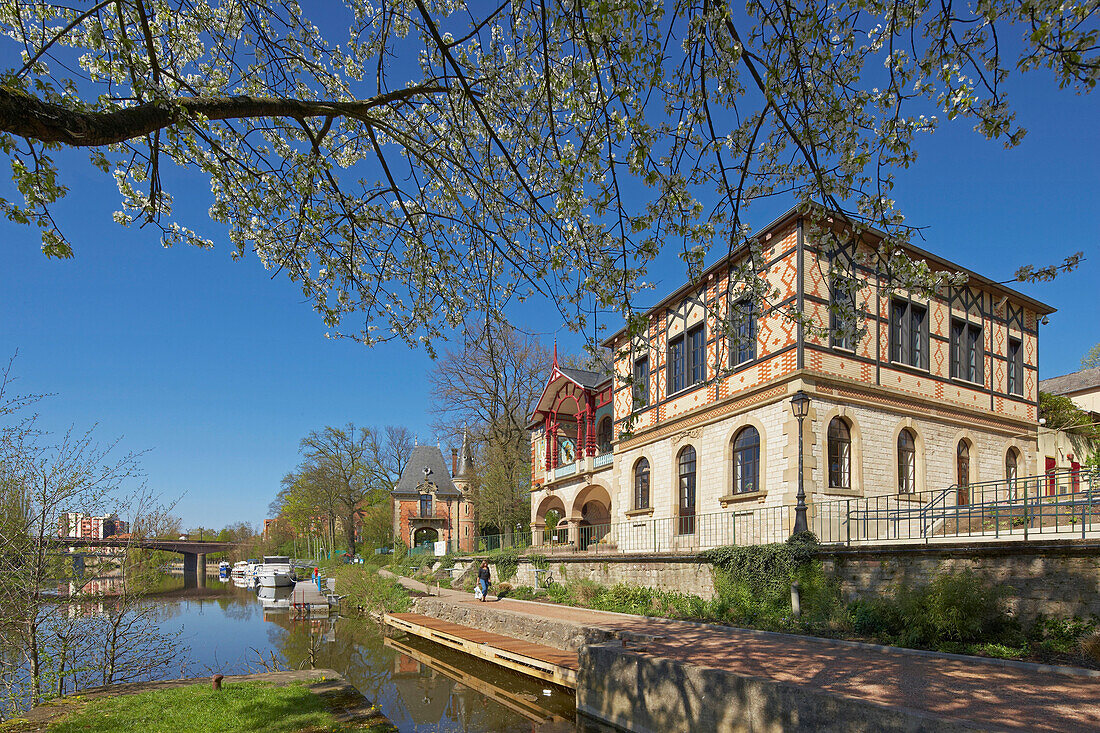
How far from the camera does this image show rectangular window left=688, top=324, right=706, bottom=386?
17453 mm

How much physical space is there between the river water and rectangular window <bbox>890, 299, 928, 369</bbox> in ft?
35.8

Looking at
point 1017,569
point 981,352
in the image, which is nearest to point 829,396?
point 1017,569

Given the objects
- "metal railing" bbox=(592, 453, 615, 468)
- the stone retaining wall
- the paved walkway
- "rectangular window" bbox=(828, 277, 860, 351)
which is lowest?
the paved walkway

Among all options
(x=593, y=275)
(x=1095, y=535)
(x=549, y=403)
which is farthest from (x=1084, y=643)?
(x=549, y=403)

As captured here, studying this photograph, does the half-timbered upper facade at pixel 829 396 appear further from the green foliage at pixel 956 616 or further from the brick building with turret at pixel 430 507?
the brick building with turret at pixel 430 507

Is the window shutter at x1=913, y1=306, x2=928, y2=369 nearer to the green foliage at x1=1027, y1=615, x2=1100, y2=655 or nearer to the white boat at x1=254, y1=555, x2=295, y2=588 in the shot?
the green foliage at x1=1027, y1=615, x2=1100, y2=655

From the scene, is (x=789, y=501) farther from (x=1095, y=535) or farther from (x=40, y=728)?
(x=40, y=728)

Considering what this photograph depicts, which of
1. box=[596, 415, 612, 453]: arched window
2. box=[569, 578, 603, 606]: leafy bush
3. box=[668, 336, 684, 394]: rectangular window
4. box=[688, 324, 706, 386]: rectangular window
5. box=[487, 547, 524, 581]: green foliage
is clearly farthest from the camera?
box=[596, 415, 612, 453]: arched window

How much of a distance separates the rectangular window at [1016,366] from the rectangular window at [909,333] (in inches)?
151

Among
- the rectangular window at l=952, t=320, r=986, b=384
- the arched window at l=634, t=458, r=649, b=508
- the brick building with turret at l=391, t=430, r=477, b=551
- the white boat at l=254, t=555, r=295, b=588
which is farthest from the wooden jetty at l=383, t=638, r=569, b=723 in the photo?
the brick building with turret at l=391, t=430, r=477, b=551

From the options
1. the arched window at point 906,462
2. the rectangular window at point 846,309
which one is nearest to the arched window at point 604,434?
the arched window at point 906,462

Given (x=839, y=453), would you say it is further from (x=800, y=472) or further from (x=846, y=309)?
(x=846, y=309)

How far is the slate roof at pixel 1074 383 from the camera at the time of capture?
2378 centimetres

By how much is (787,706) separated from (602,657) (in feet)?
11.7
